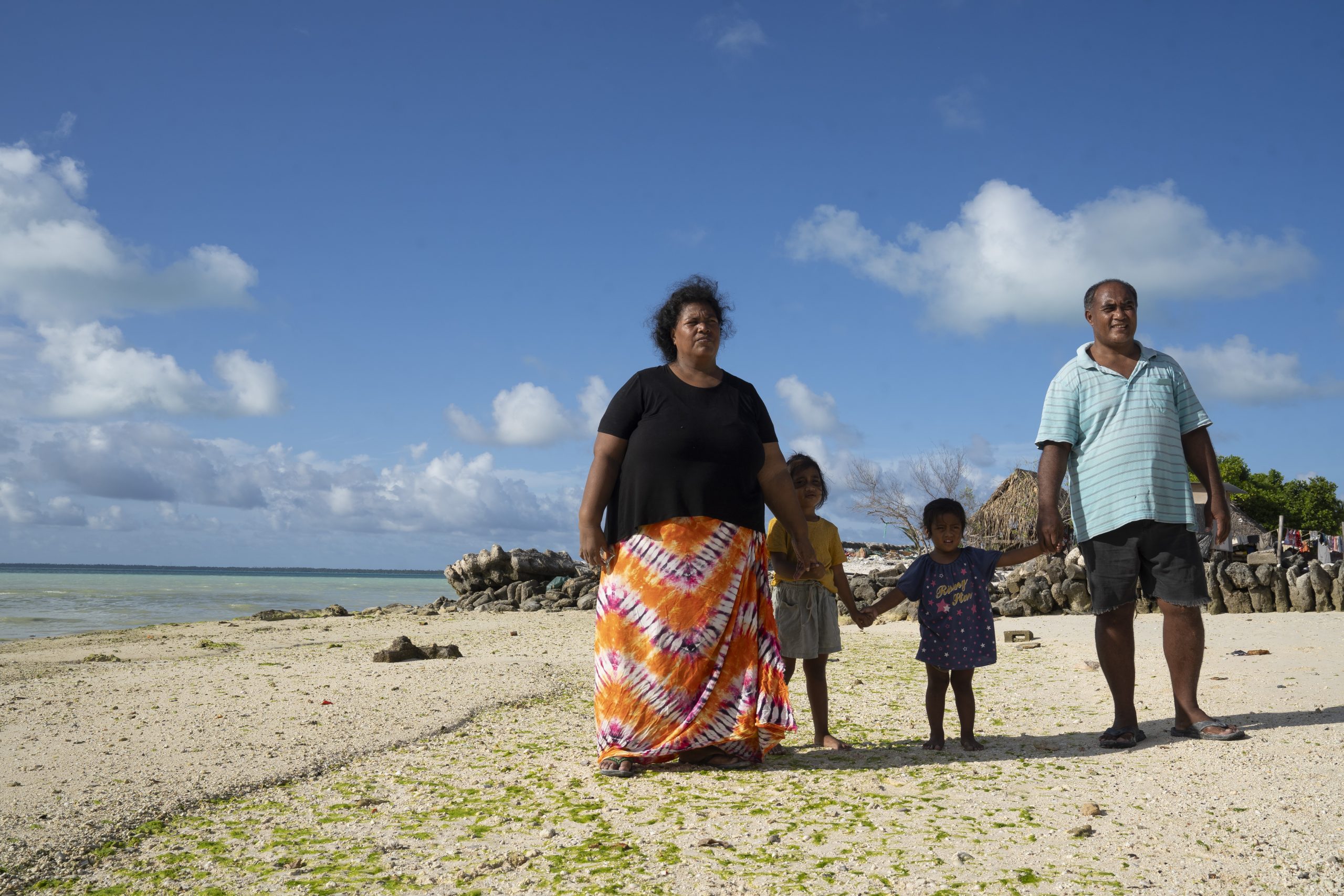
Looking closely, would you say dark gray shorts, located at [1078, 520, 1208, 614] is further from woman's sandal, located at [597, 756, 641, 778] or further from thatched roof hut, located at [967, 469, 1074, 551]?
thatched roof hut, located at [967, 469, 1074, 551]

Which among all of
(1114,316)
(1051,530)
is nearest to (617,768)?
(1051,530)

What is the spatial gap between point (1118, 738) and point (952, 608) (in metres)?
0.93

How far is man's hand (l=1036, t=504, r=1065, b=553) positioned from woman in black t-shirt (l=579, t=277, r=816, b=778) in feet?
4.38

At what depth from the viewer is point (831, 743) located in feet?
14.6

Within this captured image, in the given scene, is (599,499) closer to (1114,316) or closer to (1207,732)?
(1114,316)

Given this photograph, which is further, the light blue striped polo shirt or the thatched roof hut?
the thatched roof hut

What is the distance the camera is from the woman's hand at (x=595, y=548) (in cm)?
405

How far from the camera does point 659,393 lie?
13.6 ft

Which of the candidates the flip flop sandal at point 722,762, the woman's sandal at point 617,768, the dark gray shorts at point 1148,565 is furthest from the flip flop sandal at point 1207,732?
the woman's sandal at point 617,768

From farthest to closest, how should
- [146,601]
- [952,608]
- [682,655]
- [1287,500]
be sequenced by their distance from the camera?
1. [1287,500]
2. [146,601]
3. [952,608]
4. [682,655]

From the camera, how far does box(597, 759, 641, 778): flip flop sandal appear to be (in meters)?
3.82

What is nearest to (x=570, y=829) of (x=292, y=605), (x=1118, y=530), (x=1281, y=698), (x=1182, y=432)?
(x=1118, y=530)

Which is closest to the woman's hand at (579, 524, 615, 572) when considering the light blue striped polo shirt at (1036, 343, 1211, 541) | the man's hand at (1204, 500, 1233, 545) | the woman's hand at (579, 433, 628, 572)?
the woman's hand at (579, 433, 628, 572)

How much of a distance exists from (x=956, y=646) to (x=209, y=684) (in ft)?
16.9
